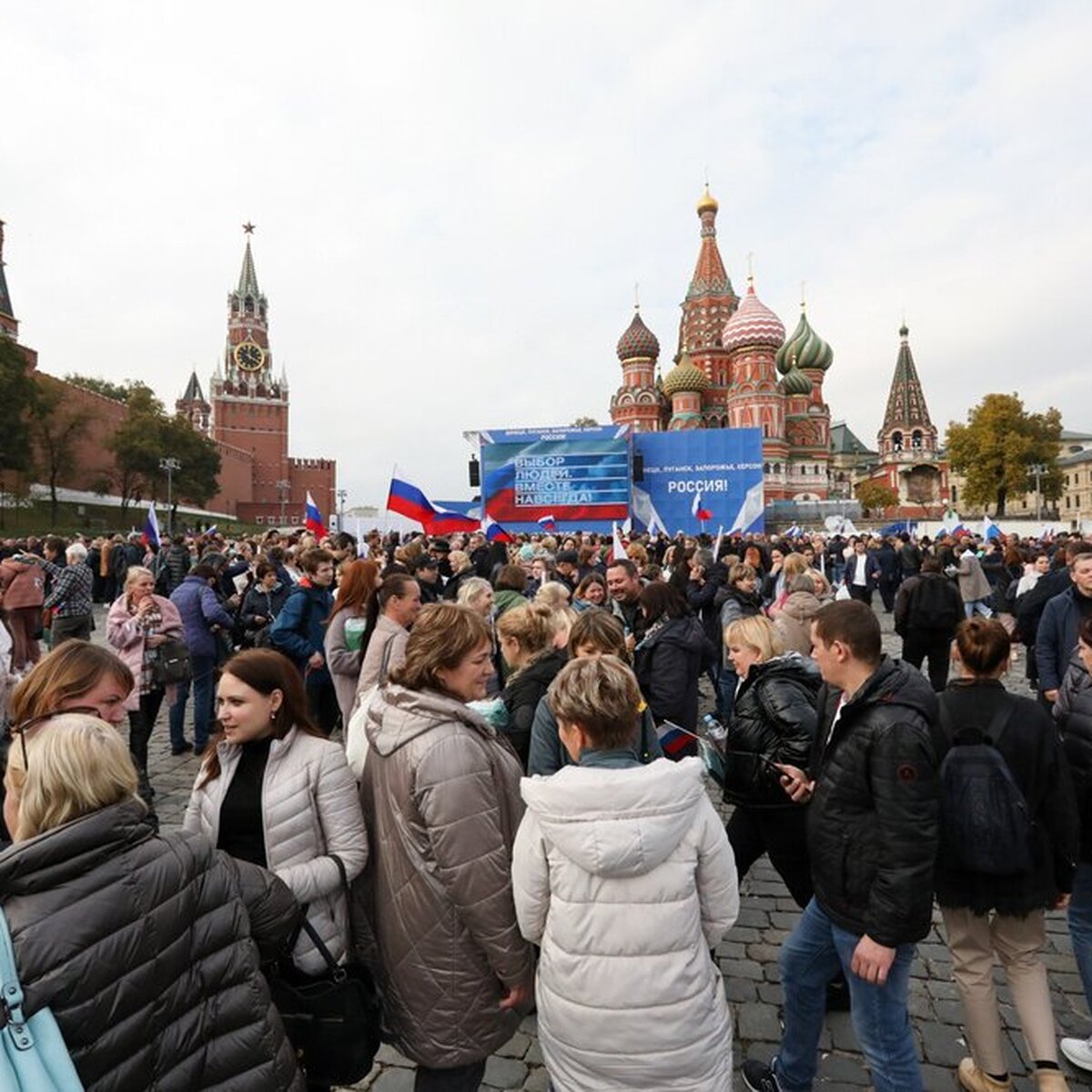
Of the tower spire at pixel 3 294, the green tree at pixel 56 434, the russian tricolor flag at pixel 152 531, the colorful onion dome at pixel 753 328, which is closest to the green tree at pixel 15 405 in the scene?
the green tree at pixel 56 434

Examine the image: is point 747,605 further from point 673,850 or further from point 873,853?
point 673,850

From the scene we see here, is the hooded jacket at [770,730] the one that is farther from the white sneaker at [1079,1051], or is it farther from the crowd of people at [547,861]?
the white sneaker at [1079,1051]

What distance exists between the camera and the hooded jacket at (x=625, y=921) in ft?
5.74

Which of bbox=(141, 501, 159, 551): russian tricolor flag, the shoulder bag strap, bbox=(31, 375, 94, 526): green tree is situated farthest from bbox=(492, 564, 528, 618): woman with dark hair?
bbox=(31, 375, 94, 526): green tree

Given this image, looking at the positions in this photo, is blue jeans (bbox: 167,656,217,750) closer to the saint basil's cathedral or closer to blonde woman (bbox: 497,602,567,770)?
blonde woman (bbox: 497,602,567,770)

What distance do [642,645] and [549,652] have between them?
1181mm

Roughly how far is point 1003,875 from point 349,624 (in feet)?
13.1

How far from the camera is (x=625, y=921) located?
5.90ft

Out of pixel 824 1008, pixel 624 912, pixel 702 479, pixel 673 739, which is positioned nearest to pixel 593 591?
pixel 673 739

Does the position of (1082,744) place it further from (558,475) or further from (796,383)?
(796,383)

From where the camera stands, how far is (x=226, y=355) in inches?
3720

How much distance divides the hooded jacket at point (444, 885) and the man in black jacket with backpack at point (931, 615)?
6068 millimetres

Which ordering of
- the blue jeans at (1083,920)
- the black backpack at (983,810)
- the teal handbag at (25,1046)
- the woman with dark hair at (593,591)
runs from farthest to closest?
the woman with dark hair at (593,591) → the blue jeans at (1083,920) → the black backpack at (983,810) → the teal handbag at (25,1046)

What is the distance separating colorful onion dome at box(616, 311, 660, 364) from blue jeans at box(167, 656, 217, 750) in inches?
2390
